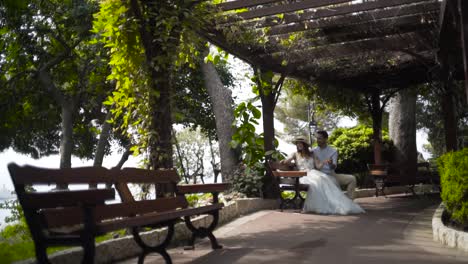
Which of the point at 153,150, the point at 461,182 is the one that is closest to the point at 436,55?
the point at 461,182

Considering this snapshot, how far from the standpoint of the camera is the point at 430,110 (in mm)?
29812

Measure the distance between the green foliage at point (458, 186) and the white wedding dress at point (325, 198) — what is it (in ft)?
11.0

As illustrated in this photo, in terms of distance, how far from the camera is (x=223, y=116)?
51.2 feet

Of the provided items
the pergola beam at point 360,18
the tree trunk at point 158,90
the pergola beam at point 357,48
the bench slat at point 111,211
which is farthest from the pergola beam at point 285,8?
the bench slat at point 111,211

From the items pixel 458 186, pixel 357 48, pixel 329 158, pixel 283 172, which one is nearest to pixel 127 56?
pixel 283 172

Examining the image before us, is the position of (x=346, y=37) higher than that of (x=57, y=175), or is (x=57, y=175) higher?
(x=346, y=37)

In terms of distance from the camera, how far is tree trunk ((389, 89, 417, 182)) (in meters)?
17.7

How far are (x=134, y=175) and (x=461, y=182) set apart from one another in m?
3.34

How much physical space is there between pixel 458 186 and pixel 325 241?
1.61m

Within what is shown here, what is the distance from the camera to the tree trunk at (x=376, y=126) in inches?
610

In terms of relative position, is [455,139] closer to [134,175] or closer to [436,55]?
[436,55]

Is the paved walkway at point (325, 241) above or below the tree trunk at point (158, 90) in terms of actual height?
below

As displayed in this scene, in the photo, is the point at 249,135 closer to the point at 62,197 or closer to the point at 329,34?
the point at 329,34

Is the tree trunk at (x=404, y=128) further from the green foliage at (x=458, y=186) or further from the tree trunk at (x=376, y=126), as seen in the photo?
the green foliage at (x=458, y=186)
